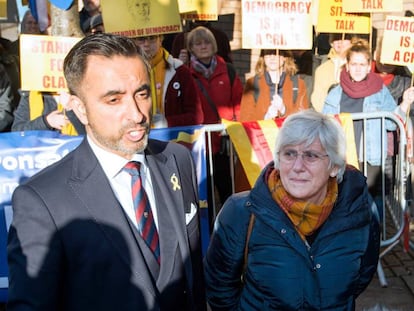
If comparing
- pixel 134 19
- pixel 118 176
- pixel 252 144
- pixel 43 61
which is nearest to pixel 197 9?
pixel 134 19

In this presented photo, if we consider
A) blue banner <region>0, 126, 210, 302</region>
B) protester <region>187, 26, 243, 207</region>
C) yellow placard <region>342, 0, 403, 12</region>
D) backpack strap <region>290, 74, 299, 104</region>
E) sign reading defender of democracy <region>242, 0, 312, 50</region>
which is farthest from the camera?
yellow placard <region>342, 0, 403, 12</region>

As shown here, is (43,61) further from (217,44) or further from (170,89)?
(217,44)

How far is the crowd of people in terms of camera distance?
1.97 m

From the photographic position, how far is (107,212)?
203 centimetres

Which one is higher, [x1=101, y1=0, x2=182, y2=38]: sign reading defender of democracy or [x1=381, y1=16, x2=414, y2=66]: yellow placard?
[x1=101, y1=0, x2=182, y2=38]: sign reading defender of democracy

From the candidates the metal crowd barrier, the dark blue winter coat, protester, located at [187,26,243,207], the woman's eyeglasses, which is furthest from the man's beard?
protester, located at [187,26,243,207]

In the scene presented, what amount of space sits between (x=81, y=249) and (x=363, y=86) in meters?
4.11

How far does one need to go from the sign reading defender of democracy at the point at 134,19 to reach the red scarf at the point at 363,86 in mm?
1776

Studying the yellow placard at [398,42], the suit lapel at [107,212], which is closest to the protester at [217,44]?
the yellow placard at [398,42]

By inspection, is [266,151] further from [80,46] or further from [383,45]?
[80,46]

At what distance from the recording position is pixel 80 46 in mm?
2041

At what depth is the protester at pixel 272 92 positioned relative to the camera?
570cm

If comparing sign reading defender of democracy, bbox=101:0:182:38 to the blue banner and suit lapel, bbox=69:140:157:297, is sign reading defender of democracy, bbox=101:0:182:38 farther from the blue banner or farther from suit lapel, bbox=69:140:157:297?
suit lapel, bbox=69:140:157:297

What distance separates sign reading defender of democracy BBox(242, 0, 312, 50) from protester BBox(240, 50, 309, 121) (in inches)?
8.1
